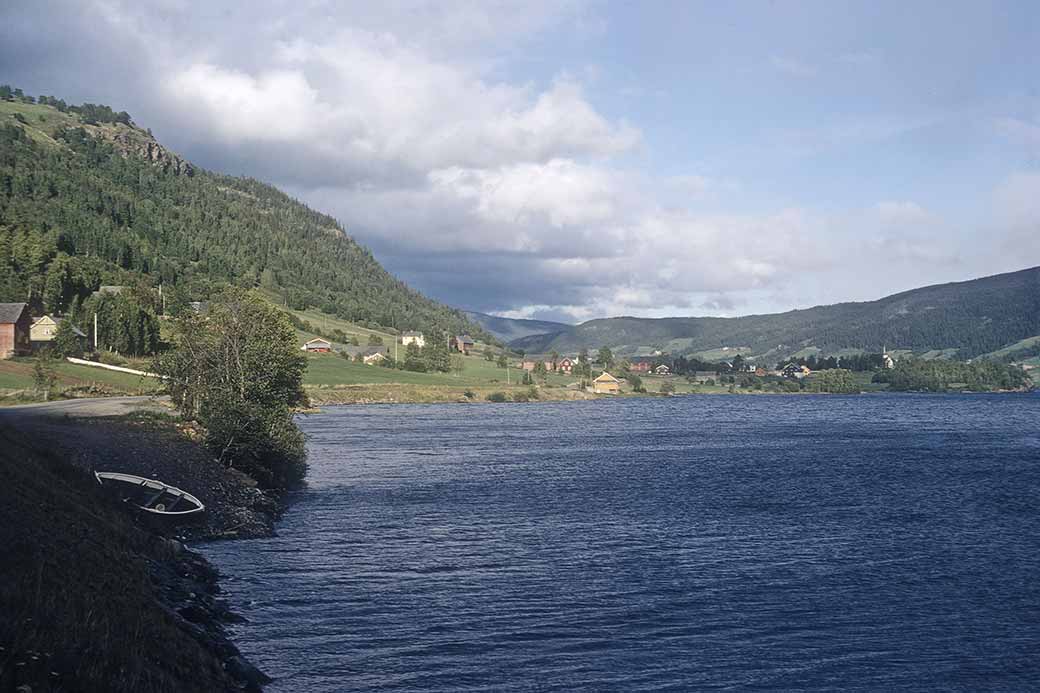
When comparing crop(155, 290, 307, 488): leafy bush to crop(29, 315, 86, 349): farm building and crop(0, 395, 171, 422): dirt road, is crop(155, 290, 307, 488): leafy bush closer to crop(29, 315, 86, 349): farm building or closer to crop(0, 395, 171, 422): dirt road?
crop(0, 395, 171, 422): dirt road

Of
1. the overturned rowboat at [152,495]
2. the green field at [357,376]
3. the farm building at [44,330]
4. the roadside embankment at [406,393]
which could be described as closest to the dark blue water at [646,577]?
the overturned rowboat at [152,495]

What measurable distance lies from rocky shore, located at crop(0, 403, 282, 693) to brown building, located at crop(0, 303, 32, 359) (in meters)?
74.9

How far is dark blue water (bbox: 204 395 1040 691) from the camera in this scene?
24.6 metres

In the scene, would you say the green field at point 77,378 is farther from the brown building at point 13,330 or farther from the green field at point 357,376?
the green field at point 357,376

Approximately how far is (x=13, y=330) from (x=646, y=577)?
100m

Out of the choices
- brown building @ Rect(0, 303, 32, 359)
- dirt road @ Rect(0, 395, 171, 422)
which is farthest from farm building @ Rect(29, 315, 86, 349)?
dirt road @ Rect(0, 395, 171, 422)

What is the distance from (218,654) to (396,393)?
150284mm

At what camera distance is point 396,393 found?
172 meters

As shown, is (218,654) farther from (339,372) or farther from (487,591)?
(339,372)

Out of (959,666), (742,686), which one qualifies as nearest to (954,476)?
(959,666)

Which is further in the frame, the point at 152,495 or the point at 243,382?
the point at 243,382

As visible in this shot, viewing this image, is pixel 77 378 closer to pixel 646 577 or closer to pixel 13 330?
pixel 13 330

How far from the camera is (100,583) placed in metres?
21.0

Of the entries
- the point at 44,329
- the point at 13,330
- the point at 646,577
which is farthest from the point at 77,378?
the point at 646,577
